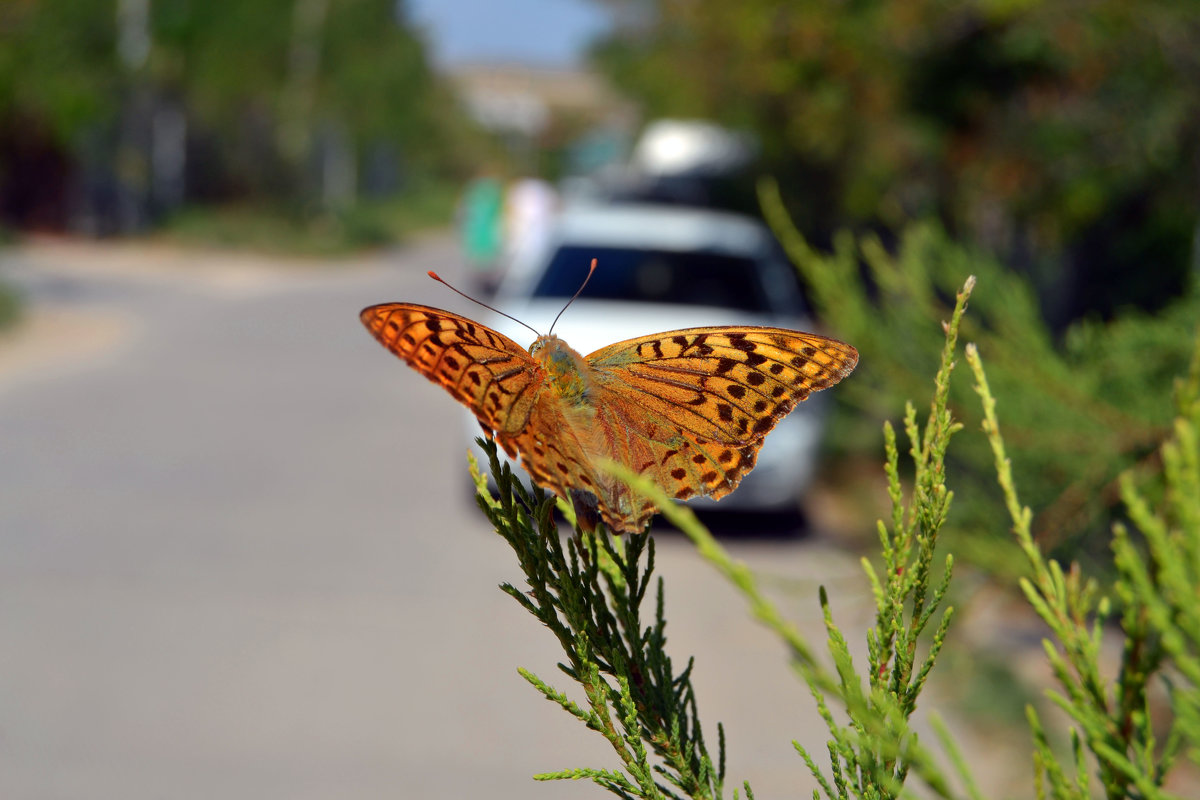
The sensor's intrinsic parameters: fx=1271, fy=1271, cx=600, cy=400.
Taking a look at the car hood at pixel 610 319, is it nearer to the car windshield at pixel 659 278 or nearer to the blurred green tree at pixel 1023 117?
the car windshield at pixel 659 278

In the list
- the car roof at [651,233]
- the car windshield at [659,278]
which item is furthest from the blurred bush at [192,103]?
the car windshield at [659,278]

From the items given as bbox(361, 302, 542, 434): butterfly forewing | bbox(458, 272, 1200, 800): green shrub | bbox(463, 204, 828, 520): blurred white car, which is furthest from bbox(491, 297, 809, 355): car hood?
bbox(458, 272, 1200, 800): green shrub

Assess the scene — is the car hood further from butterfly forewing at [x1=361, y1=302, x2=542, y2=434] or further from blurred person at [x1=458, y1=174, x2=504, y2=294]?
blurred person at [x1=458, y1=174, x2=504, y2=294]

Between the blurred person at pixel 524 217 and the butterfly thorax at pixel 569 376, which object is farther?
the blurred person at pixel 524 217

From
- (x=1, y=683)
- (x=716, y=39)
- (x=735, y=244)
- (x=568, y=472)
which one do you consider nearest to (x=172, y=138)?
(x=716, y=39)

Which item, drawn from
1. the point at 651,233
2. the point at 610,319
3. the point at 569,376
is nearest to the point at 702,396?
the point at 569,376

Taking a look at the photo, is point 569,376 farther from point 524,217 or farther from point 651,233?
point 524,217

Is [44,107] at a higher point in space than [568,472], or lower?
higher

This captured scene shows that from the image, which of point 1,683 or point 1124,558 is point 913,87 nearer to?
point 1,683
